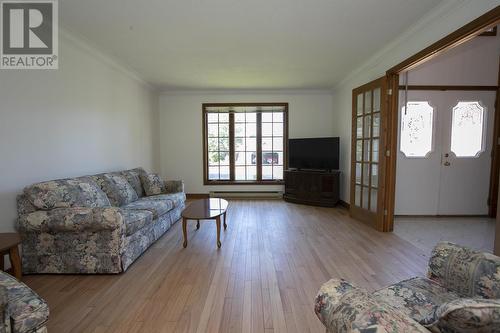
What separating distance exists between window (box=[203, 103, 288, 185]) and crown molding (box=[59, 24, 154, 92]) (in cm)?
193

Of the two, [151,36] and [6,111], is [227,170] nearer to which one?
[151,36]

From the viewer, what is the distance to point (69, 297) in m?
2.12

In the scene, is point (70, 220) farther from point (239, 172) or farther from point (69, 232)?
point (239, 172)

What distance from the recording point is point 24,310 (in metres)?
1.27

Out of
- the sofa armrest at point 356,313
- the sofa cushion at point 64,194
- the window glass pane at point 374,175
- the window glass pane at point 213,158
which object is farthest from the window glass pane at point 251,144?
the sofa armrest at point 356,313

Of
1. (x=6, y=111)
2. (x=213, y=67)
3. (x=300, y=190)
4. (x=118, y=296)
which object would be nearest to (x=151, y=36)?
(x=213, y=67)

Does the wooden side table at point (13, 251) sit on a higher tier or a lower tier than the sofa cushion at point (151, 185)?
lower

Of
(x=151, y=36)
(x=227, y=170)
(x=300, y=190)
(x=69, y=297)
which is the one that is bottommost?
(x=69, y=297)

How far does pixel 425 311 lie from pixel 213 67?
4119 millimetres

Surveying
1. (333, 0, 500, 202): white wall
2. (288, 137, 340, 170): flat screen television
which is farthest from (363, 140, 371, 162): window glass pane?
(288, 137, 340, 170): flat screen television

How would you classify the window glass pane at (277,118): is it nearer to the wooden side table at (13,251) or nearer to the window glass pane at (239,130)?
the window glass pane at (239,130)

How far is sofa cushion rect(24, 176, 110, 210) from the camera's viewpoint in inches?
97.0

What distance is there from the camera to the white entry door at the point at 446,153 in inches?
170

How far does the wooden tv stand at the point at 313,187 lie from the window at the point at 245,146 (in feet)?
2.05
